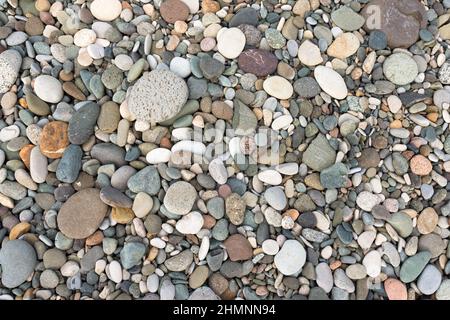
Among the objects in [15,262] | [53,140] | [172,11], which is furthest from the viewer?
[172,11]

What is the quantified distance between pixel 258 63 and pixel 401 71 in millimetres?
470

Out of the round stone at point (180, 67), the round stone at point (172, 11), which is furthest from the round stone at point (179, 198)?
the round stone at point (172, 11)

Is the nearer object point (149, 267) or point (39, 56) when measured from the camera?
point (149, 267)

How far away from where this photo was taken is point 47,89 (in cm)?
139

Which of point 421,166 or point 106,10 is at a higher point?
point 106,10

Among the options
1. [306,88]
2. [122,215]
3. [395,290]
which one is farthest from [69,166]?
[395,290]

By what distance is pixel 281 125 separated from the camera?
1.37 m

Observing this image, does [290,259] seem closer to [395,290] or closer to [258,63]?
[395,290]

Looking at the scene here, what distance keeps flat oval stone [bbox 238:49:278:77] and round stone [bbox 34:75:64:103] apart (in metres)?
0.59

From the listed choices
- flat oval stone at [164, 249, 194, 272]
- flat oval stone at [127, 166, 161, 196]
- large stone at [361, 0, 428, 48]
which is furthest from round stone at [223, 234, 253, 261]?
large stone at [361, 0, 428, 48]

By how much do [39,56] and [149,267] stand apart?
2.55 ft
